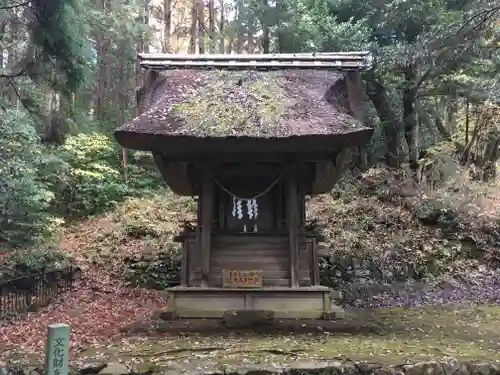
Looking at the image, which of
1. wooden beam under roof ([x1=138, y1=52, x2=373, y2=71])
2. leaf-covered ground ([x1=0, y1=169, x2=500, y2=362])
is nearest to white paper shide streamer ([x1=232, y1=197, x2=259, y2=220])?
Answer: leaf-covered ground ([x1=0, y1=169, x2=500, y2=362])

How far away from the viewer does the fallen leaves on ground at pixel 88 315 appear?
7199 millimetres

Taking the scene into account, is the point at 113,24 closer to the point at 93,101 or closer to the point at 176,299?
the point at 93,101

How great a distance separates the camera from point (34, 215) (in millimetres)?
14094

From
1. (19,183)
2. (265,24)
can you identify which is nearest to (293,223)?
(19,183)

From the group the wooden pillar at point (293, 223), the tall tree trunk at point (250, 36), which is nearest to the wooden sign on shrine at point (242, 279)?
the wooden pillar at point (293, 223)

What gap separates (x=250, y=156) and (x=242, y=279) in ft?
6.81

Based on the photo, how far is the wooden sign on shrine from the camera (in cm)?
830

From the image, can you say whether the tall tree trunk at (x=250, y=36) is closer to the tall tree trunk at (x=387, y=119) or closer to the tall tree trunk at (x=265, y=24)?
the tall tree trunk at (x=265, y=24)

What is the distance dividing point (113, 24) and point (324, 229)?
11.8 metres

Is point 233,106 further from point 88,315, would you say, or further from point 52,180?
point 52,180

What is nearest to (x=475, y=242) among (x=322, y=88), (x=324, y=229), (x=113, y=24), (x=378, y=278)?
(x=378, y=278)

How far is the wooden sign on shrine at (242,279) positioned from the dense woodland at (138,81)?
3124 millimetres

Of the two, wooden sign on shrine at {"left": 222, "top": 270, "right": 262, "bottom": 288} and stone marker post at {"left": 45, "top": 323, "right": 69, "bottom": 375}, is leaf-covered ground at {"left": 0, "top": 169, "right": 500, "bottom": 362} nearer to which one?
wooden sign on shrine at {"left": 222, "top": 270, "right": 262, "bottom": 288}

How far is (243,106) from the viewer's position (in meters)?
7.89
